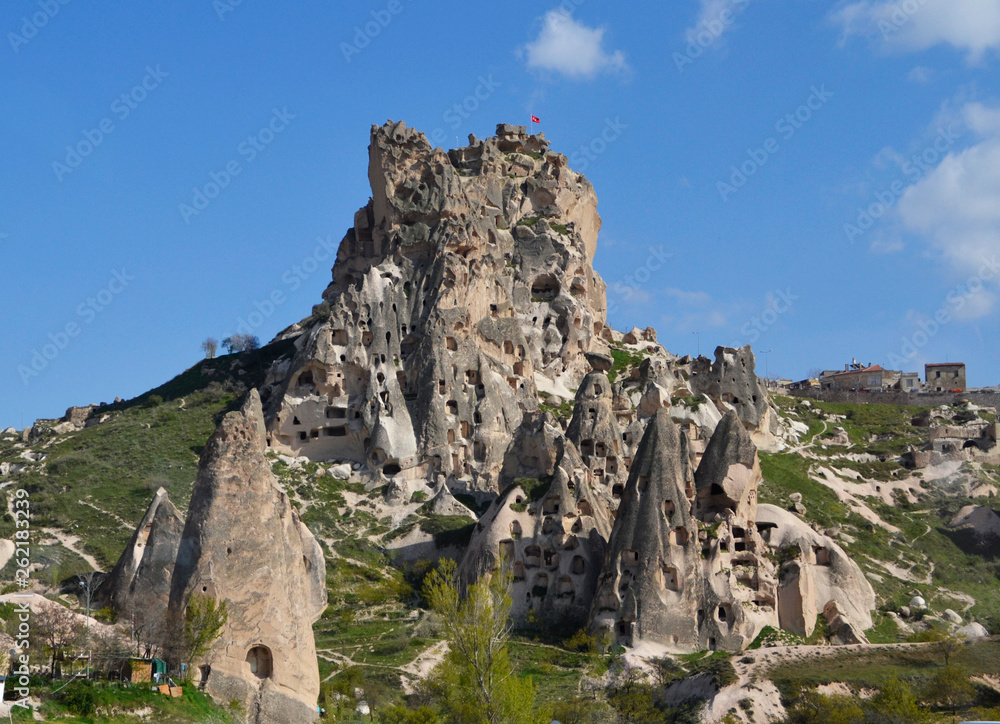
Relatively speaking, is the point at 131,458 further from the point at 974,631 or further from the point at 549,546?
the point at 974,631

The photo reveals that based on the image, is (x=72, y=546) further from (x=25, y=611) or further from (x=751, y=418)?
(x=751, y=418)

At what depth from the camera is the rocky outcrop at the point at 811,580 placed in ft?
203

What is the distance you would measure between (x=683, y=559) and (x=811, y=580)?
685 centimetres

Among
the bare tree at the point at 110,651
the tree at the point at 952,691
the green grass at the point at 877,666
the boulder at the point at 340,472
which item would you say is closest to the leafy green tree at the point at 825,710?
the green grass at the point at 877,666

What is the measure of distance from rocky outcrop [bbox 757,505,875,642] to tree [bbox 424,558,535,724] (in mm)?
19152

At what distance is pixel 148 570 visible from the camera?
1736 inches

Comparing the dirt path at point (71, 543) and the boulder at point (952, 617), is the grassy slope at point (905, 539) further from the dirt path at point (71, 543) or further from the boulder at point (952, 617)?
the dirt path at point (71, 543)

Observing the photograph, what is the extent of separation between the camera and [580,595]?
2482 inches

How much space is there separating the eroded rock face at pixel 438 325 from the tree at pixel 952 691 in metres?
34.2

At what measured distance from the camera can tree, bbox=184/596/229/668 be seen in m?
36.7

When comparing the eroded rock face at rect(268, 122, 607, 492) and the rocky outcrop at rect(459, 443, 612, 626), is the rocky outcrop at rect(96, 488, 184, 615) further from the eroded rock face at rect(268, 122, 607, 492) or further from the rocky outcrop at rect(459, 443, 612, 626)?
the eroded rock face at rect(268, 122, 607, 492)

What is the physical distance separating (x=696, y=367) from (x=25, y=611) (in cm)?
6672

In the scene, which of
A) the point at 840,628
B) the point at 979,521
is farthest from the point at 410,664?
the point at 979,521

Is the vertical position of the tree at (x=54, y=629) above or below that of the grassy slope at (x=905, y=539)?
below
